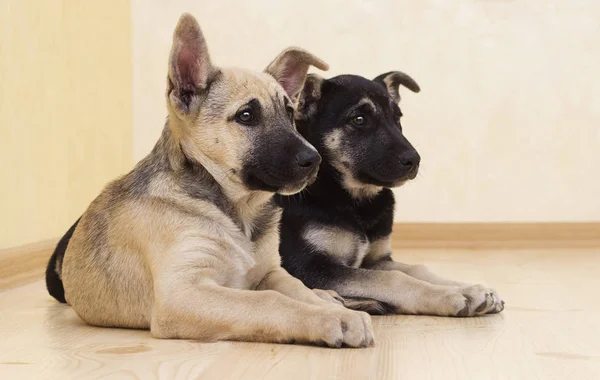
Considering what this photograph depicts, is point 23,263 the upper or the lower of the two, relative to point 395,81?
lower

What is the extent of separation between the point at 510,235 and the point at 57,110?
4.13 metres

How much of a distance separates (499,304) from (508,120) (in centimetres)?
388

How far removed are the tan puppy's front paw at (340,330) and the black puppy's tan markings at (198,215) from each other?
179 millimetres

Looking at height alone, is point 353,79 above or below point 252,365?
above

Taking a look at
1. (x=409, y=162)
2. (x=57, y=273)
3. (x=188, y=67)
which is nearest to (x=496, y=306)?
(x=409, y=162)

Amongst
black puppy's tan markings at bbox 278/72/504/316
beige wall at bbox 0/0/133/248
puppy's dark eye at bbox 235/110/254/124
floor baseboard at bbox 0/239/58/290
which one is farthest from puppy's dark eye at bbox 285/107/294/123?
floor baseboard at bbox 0/239/58/290

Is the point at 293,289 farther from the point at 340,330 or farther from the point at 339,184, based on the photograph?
the point at 339,184

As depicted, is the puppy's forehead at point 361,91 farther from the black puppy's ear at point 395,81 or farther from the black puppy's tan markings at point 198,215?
the black puppy's tan markings at point 198,215

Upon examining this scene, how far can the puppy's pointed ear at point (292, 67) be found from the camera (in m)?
3.65

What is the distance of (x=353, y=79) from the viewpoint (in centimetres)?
423

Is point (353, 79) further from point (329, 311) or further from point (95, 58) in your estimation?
point (95, 58)

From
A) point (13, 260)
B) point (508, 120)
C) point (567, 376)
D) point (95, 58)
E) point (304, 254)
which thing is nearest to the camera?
point (567, 376)

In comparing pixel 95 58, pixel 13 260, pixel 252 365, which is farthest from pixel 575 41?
pixel 252 365

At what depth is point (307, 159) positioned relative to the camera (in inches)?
119
